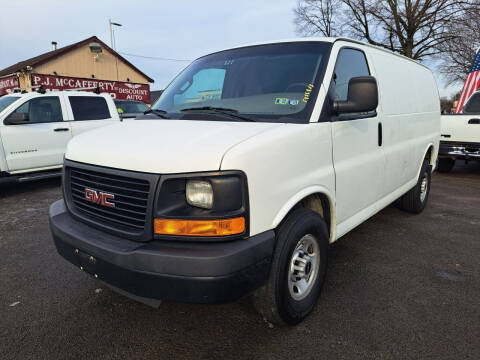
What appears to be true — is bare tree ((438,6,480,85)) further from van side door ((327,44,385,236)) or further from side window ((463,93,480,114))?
van side door ((327,44,385,236))

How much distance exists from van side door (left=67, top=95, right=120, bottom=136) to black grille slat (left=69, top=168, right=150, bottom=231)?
5.55 m

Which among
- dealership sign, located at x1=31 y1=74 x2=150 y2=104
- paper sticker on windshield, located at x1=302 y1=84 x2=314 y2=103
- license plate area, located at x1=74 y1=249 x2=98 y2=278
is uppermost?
dealership sign, located at x1=31 y1=74 x2=150 y2=104

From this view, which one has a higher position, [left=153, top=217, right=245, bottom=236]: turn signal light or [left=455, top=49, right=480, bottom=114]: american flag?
[left=455, top=49, right=480, bottom=114]: american flag

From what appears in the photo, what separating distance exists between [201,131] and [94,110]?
644cm

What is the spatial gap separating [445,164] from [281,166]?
829 centimetres

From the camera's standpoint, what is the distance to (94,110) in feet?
25.4

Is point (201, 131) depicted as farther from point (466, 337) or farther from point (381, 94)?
point (466, 337)

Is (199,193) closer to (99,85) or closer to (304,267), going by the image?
(304,267)

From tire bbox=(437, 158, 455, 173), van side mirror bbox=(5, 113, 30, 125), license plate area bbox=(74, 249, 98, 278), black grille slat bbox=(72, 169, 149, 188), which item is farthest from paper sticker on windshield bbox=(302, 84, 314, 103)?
tire bbox=(437, 158, 455, 173)

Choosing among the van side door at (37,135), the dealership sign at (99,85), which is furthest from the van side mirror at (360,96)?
the dealership sign at (99,85)

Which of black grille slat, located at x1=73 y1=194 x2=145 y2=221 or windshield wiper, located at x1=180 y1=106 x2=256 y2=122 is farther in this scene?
windshield wiper, located at x1=180 y1=106 x2=256 y2=122

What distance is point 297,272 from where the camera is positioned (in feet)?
8.02

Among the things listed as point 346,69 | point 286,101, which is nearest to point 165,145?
point 286,101

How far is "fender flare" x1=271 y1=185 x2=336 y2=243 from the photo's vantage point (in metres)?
2.09
